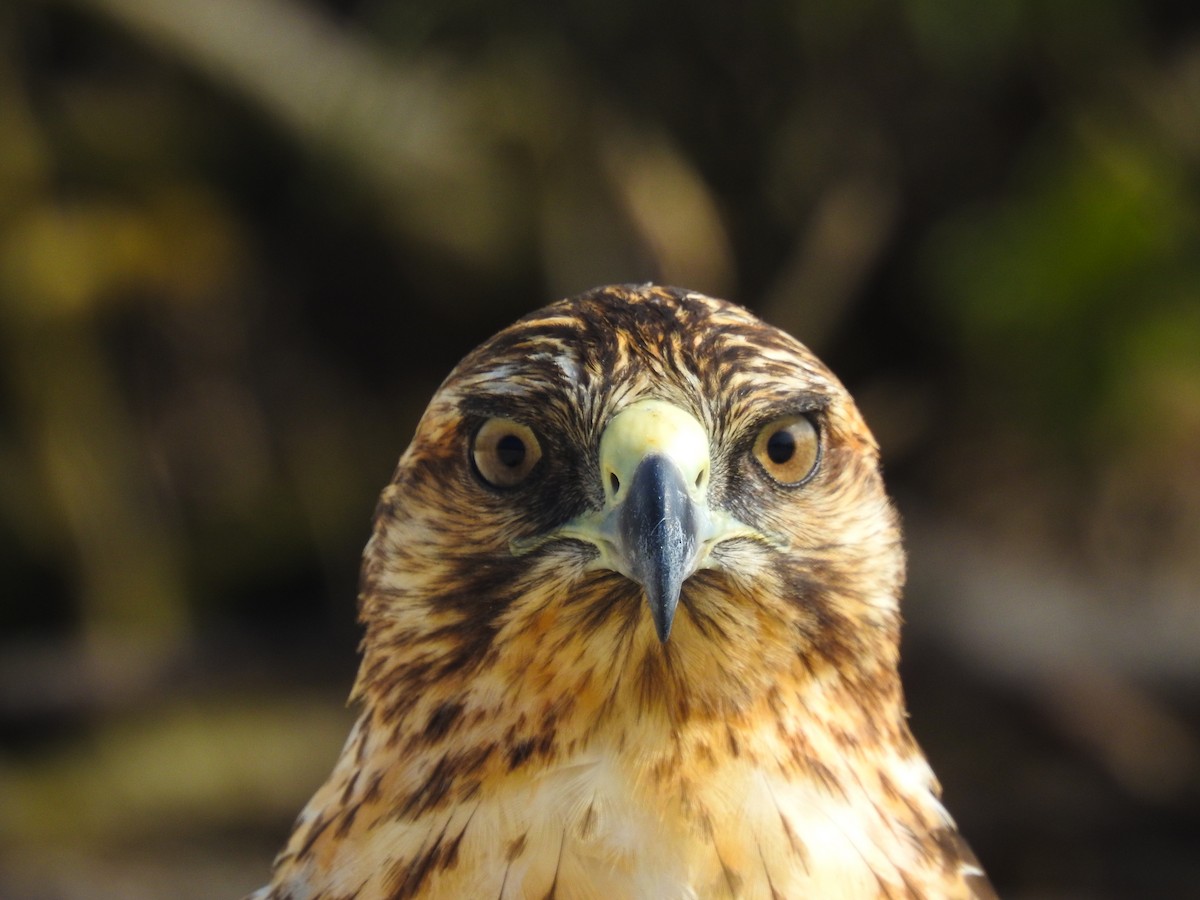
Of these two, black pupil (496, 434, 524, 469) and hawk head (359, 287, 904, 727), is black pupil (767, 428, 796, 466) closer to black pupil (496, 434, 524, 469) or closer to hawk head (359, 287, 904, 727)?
hawk head (359, 287, 904, 727)

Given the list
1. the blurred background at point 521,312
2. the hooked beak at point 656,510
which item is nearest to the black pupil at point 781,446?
the hooked beak at point 656,510

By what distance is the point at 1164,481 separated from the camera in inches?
247

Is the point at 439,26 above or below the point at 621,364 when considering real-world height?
above

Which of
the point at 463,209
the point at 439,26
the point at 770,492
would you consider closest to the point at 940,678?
the point at 463,209

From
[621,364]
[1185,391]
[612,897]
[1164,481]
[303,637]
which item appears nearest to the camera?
[612,897]

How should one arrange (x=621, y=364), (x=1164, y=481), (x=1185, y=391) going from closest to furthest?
(x=621, y=364) → (x=1185, y=391) → (x=1164, y=481)

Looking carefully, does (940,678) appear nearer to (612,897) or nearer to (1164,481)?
(1164,481)

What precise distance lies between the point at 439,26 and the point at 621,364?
4.62 m

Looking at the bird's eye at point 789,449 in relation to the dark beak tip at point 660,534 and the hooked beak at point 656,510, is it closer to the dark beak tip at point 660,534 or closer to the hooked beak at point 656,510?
the hooked beak at point 656,510

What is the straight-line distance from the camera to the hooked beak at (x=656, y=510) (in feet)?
6.22

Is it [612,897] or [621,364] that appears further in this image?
[621,364]

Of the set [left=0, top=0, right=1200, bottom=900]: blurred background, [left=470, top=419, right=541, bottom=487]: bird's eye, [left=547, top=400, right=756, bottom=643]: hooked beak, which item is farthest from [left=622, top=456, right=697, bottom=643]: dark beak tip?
[left=0, top=0, right=1200, bottom=900]: blurred background

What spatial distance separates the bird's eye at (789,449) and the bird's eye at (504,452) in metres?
0.32

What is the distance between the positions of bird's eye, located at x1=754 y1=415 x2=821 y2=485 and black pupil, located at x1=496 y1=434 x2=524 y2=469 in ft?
1.09
